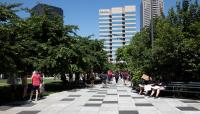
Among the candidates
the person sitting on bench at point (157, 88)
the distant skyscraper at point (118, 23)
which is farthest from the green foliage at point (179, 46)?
the distant skyscraper at point (118, 23)

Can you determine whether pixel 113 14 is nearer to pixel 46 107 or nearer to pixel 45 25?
pixel 45 25

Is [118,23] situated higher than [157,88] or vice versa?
[118,23]

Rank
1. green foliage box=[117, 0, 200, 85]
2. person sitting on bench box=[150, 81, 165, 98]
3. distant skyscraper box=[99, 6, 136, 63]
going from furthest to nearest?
1. distant skyscraper box=[99, 6, 136, 63]
2. person sitting on bench box=[150, 81, 165, 98]
3. green foliage box=[117, 0, 200, 85]

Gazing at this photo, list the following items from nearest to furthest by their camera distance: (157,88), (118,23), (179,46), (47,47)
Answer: (179,46), (157,88), (47,47), (118,23)

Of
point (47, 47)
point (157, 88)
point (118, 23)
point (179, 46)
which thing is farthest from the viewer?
point (118, 23)

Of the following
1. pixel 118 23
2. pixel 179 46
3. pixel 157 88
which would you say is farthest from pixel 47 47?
pixel 118 23

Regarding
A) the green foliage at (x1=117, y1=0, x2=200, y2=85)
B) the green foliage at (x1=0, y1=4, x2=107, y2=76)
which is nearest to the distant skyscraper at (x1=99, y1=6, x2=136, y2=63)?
the green foliage at (x1=0, y1=4, x2=107, y2=76)

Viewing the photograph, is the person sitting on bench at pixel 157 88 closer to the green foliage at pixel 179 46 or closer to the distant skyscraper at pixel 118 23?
the green foliage at pixel 179 46

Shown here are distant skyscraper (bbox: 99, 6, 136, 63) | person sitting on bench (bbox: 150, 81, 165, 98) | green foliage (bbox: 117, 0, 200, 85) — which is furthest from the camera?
distant skyscraper (bbox: 99, 6, 136, 63)

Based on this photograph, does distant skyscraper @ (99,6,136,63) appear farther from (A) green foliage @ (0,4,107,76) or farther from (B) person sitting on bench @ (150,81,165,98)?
(B) person sitting on bench @ (150,81,165,98)

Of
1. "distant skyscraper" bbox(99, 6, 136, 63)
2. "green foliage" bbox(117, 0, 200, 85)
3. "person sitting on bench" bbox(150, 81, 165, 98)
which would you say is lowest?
"person sitting on bench" bbox(150, 81, 165, 98)

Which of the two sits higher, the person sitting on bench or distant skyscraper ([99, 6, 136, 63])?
distant skyscraper ([99, 6, 136, 63])

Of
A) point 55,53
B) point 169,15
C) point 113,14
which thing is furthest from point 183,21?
point 113,14

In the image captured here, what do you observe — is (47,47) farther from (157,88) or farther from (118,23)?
(118,23)
